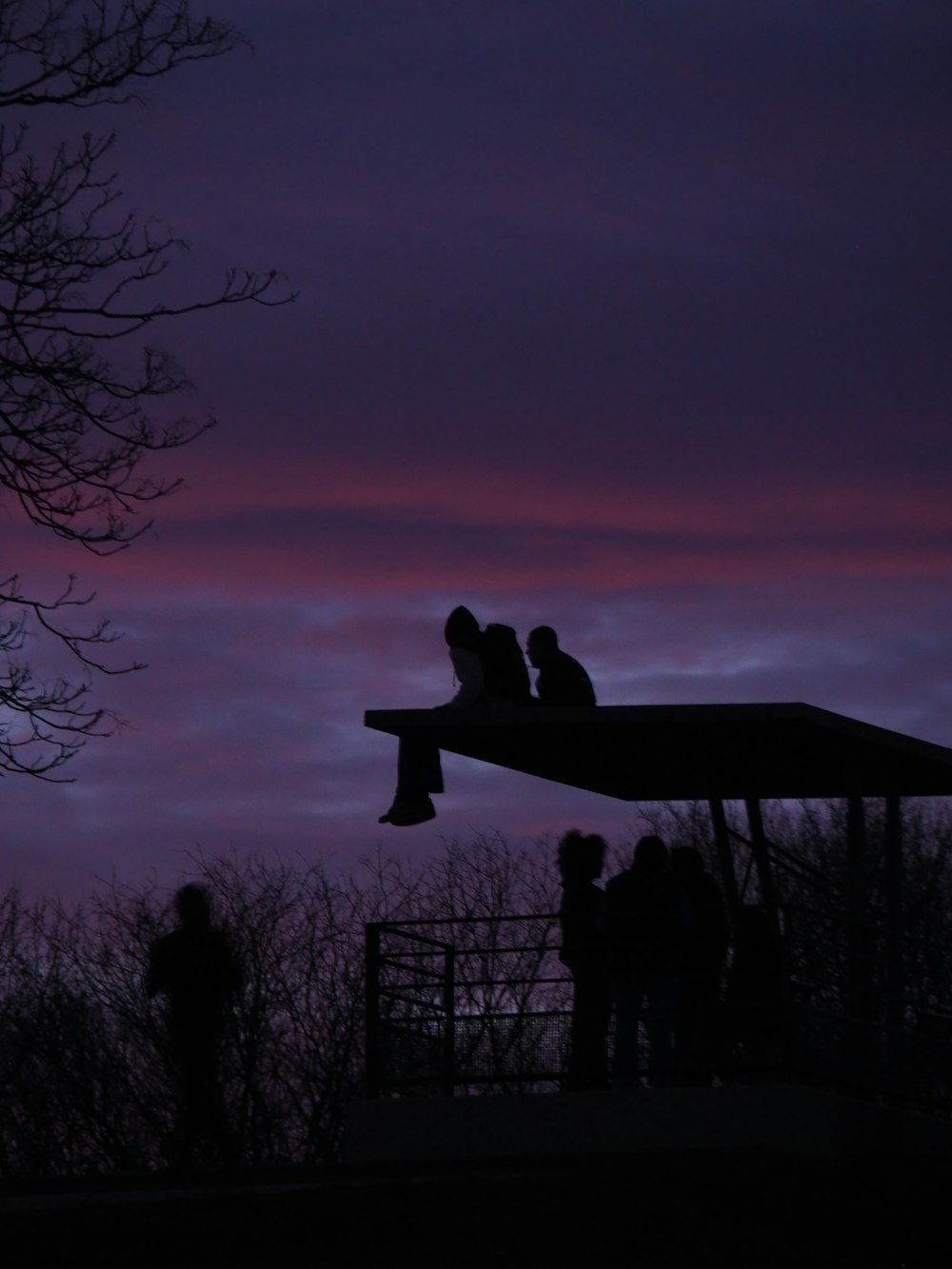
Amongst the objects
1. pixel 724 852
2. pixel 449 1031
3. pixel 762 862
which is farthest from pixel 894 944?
pixel 449 1031

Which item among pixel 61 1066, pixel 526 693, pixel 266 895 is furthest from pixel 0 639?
pixel 266 895

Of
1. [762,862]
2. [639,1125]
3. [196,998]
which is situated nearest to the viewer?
[196,998]

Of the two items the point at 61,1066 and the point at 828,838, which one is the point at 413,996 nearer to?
the point at 61,1066

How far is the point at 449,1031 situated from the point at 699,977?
216cm

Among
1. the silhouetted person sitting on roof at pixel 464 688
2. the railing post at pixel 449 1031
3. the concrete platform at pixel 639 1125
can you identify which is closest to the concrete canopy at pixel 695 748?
the silhouetted person sitting on roof at pixel 464 688

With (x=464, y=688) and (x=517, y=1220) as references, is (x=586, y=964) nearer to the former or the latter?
(x=464, y=688)

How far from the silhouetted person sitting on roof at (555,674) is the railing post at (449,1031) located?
2177mm

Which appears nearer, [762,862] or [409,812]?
[409,812]

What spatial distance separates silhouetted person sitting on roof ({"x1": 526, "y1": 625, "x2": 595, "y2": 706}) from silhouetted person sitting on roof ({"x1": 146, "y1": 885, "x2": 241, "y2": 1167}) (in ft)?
11.5

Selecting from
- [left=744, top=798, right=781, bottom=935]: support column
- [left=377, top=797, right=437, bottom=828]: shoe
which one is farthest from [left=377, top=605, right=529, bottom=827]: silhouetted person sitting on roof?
[left=744, top=798, right=781, bottom=935]: support column

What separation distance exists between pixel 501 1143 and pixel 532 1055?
31.9 inches

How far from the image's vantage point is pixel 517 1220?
845 cm

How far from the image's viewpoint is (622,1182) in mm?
9641

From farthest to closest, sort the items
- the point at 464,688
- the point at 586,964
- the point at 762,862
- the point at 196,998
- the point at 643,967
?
the point at 762,862, the point at 464,688, the point at 586,964, the point at 643,967, the point at 196,998
